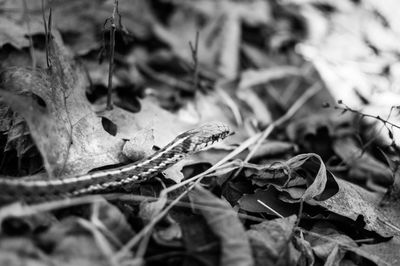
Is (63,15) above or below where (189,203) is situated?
above

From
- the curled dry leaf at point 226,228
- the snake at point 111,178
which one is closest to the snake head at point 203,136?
the snake at point 111,178

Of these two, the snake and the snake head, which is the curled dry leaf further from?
the snake head

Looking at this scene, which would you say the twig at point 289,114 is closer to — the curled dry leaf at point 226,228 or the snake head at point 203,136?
the snake head at point 203,136

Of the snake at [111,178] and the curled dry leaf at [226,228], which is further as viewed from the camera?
the snake at [111,178]

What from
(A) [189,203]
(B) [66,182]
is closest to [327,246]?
(A) [189,203]

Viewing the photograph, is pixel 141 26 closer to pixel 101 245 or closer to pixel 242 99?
pixel 242 99

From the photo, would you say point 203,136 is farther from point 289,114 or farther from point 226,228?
point 289,114

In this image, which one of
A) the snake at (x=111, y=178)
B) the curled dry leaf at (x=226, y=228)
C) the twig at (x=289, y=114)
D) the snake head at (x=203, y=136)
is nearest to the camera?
the curled dry leaf at (x=226, y=228)
